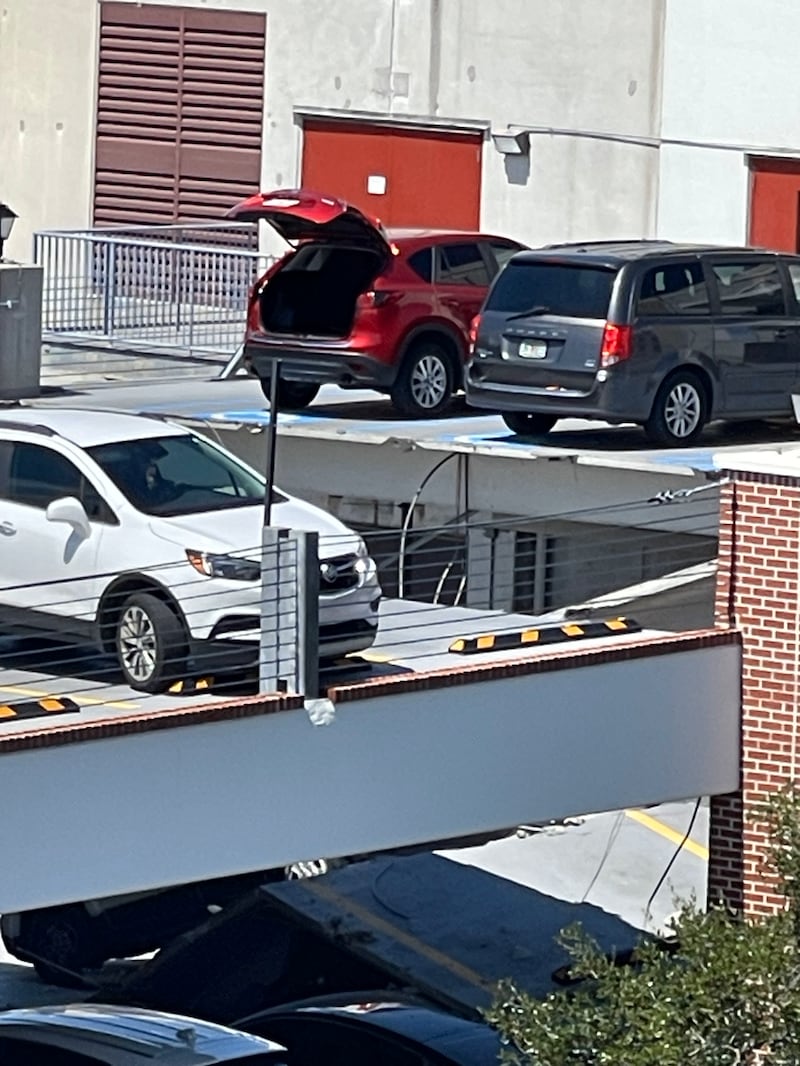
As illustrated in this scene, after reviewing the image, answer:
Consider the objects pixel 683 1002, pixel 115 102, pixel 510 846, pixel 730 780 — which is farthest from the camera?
pixel 115 102

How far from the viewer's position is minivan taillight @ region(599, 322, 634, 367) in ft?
67.5

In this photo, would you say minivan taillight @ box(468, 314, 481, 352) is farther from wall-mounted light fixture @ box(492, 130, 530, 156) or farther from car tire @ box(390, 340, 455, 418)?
wall-mounted light fixture @ box(492, 130, 530, 156)

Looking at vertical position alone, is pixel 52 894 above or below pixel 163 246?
below

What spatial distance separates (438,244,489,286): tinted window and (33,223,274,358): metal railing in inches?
198

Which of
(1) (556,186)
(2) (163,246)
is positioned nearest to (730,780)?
(2) (163,246)

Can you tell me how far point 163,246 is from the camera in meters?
27.9

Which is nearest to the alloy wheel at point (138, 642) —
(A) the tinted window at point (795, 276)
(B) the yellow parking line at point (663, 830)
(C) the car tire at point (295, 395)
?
(B) the yellow parking line at point (663, 830)

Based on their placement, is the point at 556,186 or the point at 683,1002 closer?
the point at 683,1002

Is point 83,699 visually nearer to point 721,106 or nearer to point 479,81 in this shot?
point 721,106

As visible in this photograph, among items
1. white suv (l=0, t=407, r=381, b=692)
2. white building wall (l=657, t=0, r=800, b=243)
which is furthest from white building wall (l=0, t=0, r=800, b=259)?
white suv (l=0, t=407, r=381, b=692)

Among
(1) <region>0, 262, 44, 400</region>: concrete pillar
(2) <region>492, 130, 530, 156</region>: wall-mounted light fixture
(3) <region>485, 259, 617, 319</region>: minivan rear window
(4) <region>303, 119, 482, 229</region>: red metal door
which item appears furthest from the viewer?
(4) <region>303, 119, 482, 229</region>: red metal door

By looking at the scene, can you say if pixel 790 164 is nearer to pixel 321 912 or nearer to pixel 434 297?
pixel 434 297

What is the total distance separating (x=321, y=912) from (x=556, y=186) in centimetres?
1649

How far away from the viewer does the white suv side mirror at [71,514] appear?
15711mm
